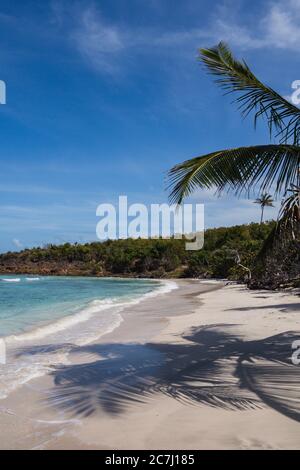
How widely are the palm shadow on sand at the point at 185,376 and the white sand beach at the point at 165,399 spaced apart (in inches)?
0.5

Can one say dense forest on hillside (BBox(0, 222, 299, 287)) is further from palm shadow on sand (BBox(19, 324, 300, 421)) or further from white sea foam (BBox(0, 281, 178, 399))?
palm shadow on sand (BBox(19, 324, 300, 421))

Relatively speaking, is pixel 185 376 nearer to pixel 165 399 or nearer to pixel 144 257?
pixel 165 399

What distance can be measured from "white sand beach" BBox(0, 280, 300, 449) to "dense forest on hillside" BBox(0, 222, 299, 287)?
106 ft

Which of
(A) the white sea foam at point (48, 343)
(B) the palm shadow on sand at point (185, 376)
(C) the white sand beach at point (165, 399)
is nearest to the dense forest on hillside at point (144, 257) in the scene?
(A) the white sea foam at point (48, 343)

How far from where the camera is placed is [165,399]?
4773 millimetres

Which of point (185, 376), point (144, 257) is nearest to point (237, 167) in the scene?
point (185, 376)

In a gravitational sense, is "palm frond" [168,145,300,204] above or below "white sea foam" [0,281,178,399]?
above

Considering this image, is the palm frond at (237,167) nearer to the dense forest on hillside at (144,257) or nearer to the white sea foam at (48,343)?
the white sea foam at (48,343)

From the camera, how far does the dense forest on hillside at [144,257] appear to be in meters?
55.3

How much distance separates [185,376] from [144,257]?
66.4m

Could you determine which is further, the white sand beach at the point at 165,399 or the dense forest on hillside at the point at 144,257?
the dense forest on hillside at the point at 144,257

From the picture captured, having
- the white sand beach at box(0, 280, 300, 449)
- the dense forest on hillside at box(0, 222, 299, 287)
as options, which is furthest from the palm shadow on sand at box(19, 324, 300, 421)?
the dense forest on hillside at box(0, 222, 299, 287)

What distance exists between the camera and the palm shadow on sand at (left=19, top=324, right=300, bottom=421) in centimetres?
463
